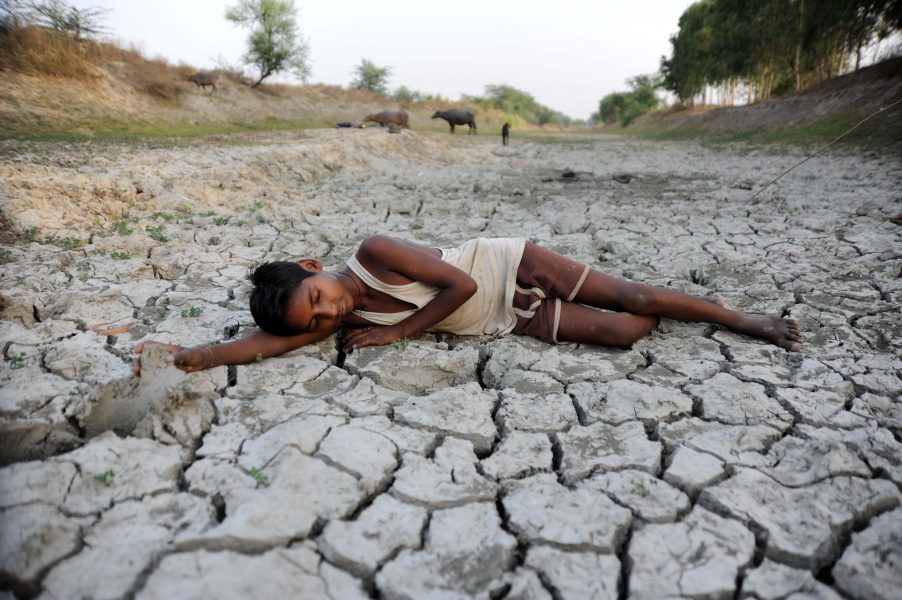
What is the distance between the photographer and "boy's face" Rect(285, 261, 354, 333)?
1.93 meters

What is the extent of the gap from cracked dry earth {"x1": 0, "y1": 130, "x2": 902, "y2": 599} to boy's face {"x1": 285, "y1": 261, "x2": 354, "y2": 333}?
0.21 metres

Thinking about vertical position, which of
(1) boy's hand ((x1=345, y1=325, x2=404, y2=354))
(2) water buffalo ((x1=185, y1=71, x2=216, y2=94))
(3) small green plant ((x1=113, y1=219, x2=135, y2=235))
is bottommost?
(1) boy's hand ((x1=345, y1=325, x2=404, y2=354))

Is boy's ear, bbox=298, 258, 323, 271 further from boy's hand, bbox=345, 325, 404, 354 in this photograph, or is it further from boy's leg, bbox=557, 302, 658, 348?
boy's leg, bbox=557, 302, 658, 348

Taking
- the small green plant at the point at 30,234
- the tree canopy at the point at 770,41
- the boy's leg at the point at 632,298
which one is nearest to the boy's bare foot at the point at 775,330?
the boy's leg at the point at 632,298

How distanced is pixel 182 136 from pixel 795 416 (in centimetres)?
854

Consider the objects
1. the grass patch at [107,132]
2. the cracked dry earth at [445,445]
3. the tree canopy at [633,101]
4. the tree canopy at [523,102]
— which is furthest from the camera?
the tree canopy at [523,102]

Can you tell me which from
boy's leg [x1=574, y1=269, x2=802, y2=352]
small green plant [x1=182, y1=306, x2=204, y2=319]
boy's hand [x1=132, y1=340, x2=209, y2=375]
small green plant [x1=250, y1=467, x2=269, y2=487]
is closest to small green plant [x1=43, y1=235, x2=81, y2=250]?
small green plant [x1=182, y1=306, x2=204, y2=319]

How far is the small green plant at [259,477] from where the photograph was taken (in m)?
1.35

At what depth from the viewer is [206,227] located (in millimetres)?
3828

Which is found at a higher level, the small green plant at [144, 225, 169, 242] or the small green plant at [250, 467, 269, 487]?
the small green plant at [144, 225, 169, 242]

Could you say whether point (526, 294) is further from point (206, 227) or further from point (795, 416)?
point (206, 227)

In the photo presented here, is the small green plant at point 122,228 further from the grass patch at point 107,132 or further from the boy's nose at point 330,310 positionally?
the grass patch at point 107,132

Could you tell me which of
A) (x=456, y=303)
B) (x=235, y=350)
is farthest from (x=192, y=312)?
(x=456, y=303)

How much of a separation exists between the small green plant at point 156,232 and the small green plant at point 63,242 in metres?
0.42
